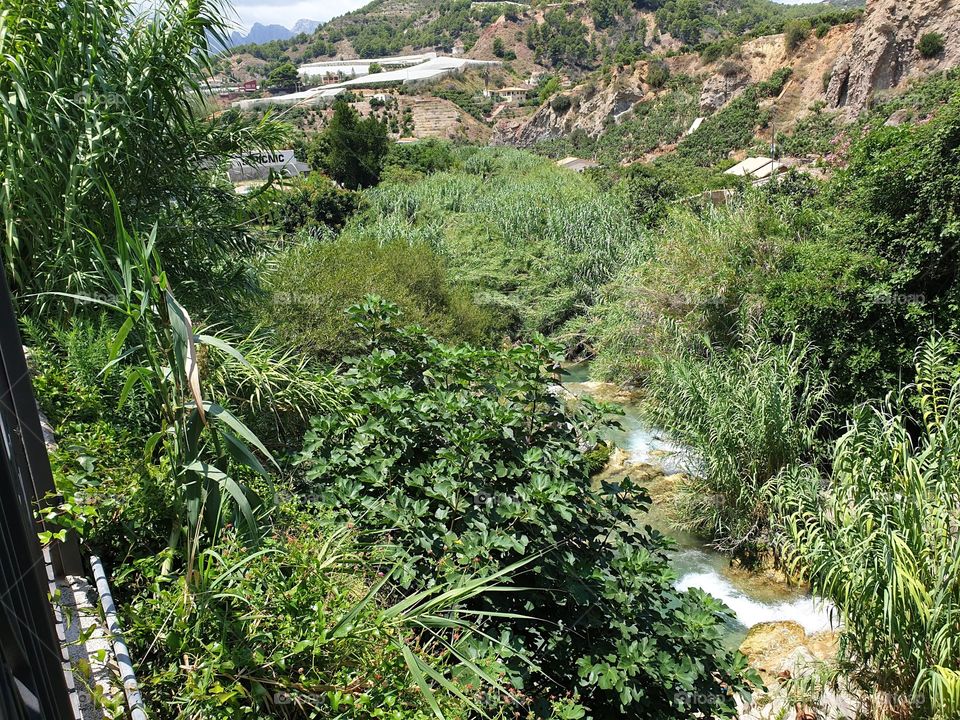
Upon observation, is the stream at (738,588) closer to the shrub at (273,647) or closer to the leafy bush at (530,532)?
the leafy bush at (530,532)

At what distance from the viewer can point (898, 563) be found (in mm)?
4156

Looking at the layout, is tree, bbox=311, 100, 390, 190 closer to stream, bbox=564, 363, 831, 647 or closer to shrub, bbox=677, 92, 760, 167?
shrub, bbox=677, 92, 760, 167

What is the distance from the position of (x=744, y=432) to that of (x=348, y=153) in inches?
791

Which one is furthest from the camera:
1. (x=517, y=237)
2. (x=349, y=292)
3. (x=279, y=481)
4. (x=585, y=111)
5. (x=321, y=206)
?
(x=585, y=111)

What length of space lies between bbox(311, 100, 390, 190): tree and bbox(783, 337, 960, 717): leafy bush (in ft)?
68.0

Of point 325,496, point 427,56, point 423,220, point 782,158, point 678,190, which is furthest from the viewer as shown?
point 427,56

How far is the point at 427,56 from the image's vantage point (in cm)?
9288

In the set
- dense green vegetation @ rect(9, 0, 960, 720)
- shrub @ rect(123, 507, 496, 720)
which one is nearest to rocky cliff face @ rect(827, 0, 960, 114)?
dense green vegetation @ rect(9, 0, 960, 720)

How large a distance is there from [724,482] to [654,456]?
2.05 metres

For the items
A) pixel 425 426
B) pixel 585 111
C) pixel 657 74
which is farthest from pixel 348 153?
pixel 585 111

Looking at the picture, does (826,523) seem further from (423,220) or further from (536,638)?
(423,220)

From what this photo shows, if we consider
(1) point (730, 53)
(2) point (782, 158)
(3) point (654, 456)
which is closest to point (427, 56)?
(1) point (730, 53)

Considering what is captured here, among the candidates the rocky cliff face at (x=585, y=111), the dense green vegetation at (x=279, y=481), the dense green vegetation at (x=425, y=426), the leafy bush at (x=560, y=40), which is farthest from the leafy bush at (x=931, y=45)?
the leafy bush at (x=560, y=40)

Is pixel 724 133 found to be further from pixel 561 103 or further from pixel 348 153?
pixel 348 153
